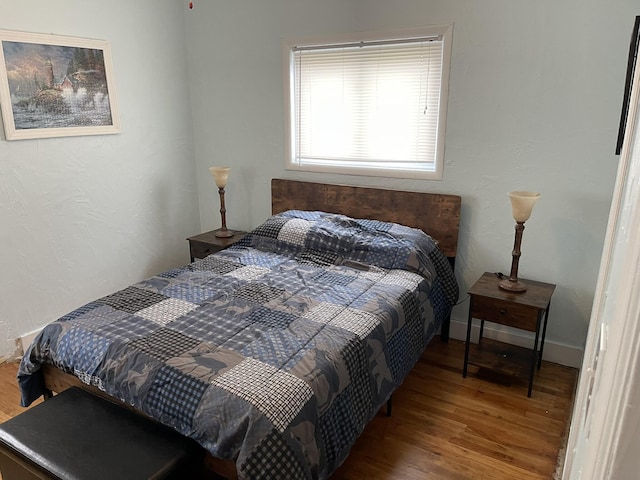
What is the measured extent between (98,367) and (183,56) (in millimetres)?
2698

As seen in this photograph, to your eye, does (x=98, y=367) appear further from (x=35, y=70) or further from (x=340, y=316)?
(x=35, y=70)

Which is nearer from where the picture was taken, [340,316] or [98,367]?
[98,367]

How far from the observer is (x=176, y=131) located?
3.72 m

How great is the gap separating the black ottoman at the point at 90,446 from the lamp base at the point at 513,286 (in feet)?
6.01

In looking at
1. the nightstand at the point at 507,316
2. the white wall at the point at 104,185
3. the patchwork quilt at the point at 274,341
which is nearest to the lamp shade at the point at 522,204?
the nightstand at the point at 507,316

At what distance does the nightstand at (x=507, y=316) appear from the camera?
245cm

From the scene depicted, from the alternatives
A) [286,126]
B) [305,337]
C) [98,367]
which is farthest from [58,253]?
[305,337]

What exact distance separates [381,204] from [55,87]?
217 centimetres

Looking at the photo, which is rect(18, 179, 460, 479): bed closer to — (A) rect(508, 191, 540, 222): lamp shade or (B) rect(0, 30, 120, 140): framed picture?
(A) rect(508, 191, 540, 222): lamp shade

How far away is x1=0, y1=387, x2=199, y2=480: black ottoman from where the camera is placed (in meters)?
1.47

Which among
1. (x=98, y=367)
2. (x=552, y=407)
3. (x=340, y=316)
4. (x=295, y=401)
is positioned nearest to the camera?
(x=295, y=401)

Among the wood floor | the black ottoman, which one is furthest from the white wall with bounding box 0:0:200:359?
the black ottoman

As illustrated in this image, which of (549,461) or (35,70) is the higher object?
(35,70)

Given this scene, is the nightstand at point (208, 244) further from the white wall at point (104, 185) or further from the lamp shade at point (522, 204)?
→ the lamp shade at point (522, 204)
